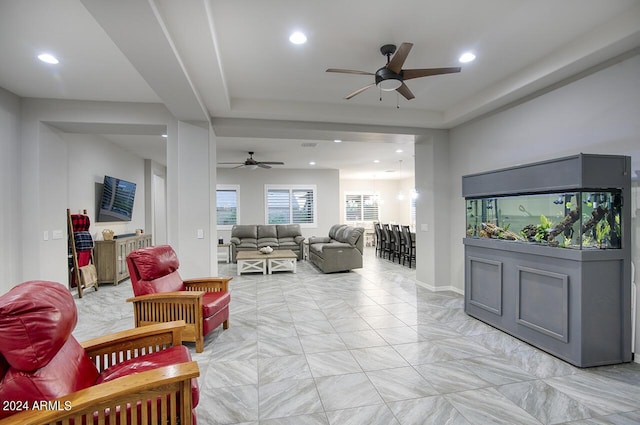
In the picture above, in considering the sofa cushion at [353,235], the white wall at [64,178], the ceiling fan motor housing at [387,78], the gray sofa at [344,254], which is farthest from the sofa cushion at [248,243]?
the ceiling fan motor housing at [387,78]

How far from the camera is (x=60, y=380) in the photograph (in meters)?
1.43

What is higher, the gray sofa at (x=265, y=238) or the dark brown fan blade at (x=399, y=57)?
the dark brown fan blade at (x=399, y=57)

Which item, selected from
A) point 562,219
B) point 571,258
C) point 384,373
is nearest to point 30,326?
point 384,373

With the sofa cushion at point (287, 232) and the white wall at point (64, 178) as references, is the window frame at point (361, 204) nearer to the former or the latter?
the sofa cushion at point (287, 232)

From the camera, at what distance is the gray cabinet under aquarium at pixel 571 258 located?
2.63m

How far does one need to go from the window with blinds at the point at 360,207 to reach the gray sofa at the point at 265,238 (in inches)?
→ 149

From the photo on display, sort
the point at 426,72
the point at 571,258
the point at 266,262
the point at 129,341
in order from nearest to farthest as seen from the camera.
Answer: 1. the point at 129,341
2. the point at 571,258
3. the point at 426,72
4. the point at 266,262

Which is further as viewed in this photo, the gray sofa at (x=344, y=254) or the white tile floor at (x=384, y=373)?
the gray sofa at (x=344, y=254)

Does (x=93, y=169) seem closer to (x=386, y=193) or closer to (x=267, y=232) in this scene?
(x=267, y=232)

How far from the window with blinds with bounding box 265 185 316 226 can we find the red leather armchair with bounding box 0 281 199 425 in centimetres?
851

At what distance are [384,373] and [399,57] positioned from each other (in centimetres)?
266

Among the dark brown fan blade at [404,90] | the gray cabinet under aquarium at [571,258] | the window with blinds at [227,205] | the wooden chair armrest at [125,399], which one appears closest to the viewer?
the wooden chair armrest at [125,399]

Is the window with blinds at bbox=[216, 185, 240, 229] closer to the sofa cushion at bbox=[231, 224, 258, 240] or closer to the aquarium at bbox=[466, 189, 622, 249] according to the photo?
the sofa cushion at bbox=[231, 224, 258, 240]

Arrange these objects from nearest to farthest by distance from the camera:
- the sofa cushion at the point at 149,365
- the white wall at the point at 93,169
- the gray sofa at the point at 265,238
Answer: the sofa cushion at the point at 149,365 < the white wall at the point at 93,169 < the gray sofa at the point at 265,238
